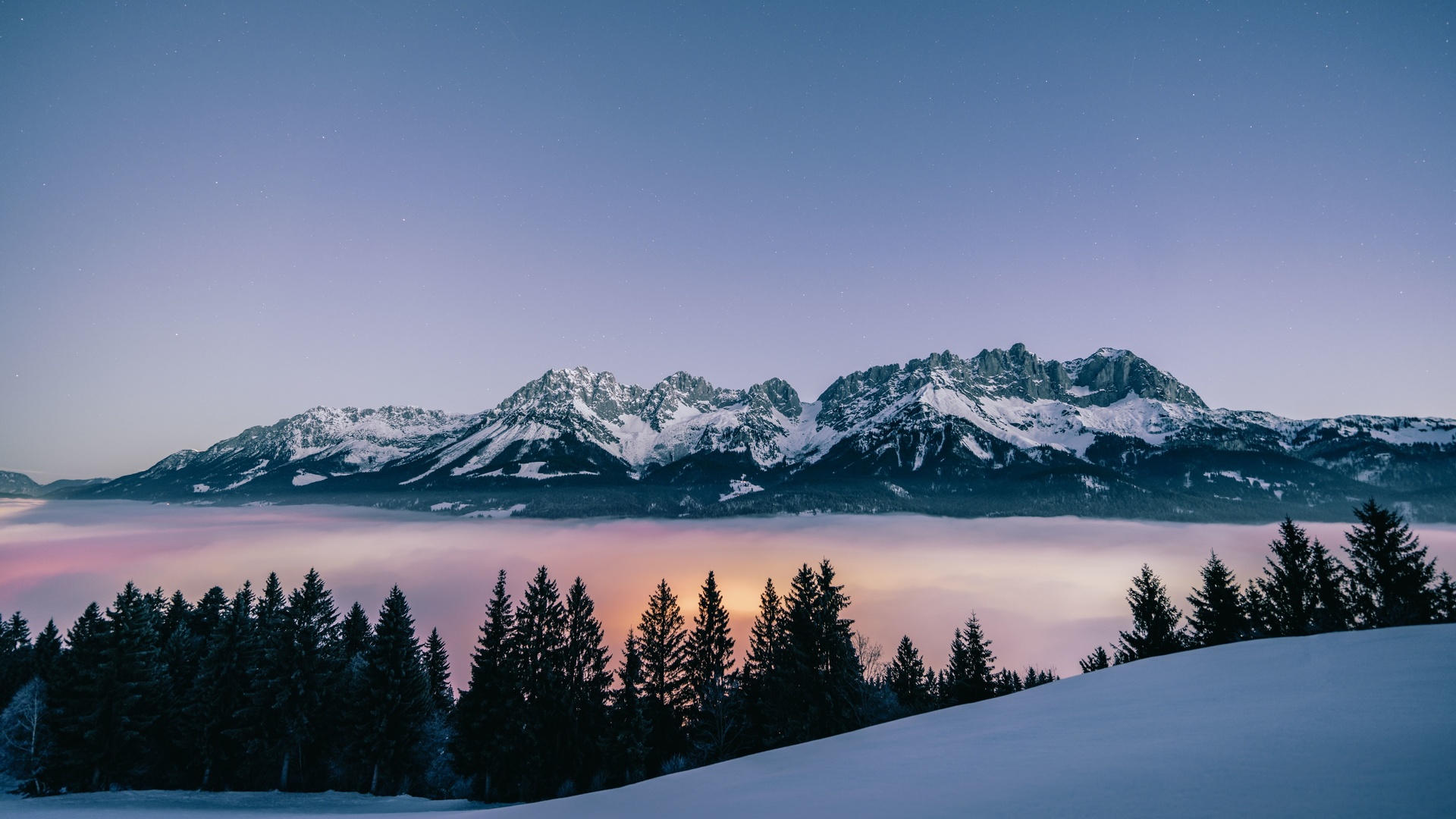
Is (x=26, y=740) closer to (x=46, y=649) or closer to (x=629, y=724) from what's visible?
(x=46, y=649)

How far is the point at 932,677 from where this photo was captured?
77.1 meters

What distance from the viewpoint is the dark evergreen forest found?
40000 mm

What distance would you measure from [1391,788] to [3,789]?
71.8m

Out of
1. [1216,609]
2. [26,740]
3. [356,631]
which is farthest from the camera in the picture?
[356,631]

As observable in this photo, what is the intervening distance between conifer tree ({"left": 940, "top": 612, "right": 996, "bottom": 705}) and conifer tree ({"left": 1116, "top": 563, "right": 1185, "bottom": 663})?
11827 mm

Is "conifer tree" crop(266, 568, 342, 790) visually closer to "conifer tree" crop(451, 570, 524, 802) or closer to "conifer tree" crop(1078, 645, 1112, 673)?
"conifer tree" crop(451, 570, 524, 802)

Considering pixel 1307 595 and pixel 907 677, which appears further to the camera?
pixel 907 677

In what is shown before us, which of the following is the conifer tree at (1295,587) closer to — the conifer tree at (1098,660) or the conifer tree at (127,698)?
the conifer tree at (1098,660)

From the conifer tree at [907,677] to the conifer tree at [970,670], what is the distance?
3.30 metres

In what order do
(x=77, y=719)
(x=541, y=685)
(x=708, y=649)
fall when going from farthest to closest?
(x=708, y=649)
(x=541, y=685)
(x=77, y=719)

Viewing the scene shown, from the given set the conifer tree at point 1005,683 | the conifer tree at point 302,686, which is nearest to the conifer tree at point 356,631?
the conifer tree at point 302,686

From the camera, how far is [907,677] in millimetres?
66875

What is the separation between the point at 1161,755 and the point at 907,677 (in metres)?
68.1

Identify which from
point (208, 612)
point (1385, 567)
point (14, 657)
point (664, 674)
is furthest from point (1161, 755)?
point (14, 657)
